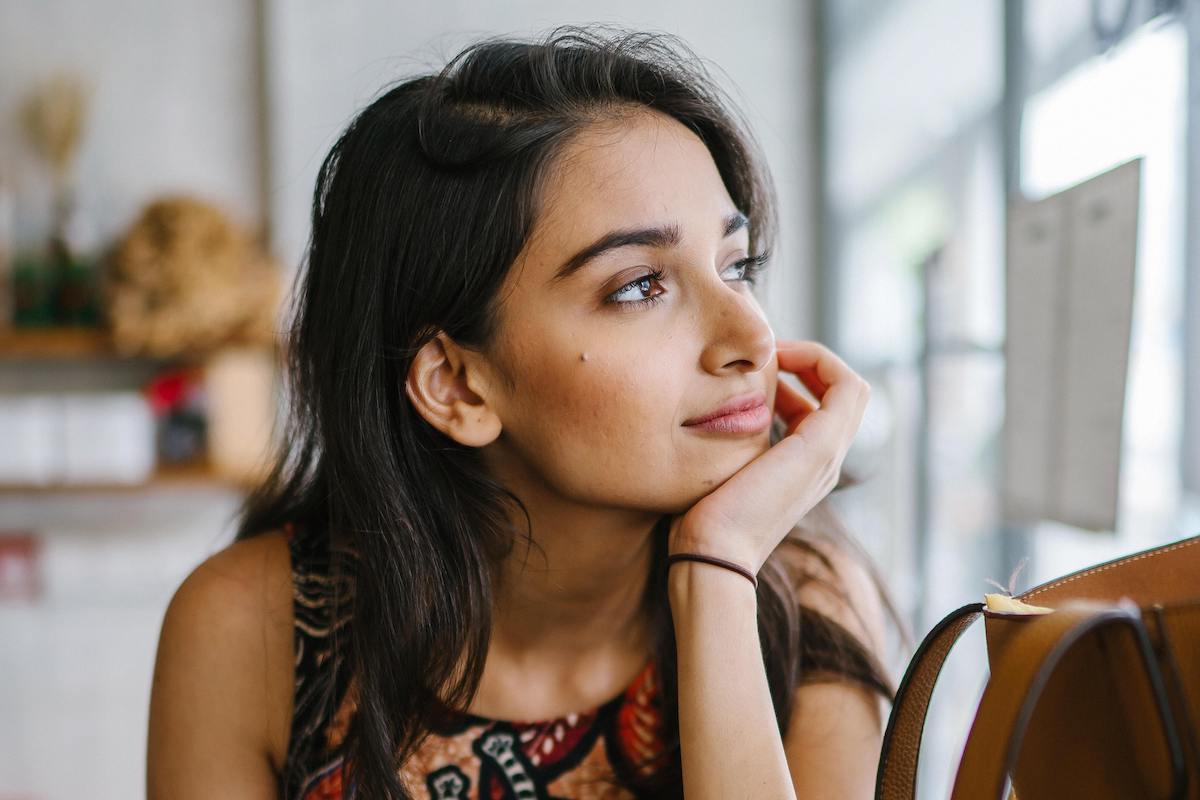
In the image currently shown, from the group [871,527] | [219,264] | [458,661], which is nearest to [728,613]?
[458,661]

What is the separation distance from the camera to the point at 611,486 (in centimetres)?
100

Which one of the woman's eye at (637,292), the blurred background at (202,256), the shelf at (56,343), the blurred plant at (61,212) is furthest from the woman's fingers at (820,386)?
the blurred plant at (61,212)

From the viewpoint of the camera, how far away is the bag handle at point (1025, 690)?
0.51 metres

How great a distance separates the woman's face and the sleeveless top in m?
0.31

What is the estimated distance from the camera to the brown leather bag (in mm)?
519

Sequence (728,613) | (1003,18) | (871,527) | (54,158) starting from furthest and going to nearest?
1. (54,158)
2. (871,527)
3. (1003,18)
4. (728,613)

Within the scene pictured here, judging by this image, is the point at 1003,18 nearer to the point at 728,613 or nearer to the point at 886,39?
the point at 886,39

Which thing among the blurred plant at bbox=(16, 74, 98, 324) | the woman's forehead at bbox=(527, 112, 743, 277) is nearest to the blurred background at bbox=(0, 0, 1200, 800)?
the blurred plant at bbox=(16, 74, 98, 324)

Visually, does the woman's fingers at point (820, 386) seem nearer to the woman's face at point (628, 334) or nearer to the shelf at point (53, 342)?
the woman's face at point (628, 334)

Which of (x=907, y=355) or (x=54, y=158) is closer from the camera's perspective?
(x=907, y=355)

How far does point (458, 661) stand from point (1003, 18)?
1.44 m

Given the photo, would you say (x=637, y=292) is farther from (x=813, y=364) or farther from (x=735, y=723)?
(x=735, y=723)

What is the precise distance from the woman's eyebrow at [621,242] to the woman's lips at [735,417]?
0.55 ft

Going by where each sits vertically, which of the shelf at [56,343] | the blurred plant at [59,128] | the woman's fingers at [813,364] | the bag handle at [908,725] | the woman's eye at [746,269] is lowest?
the bag handle at [908,725]
